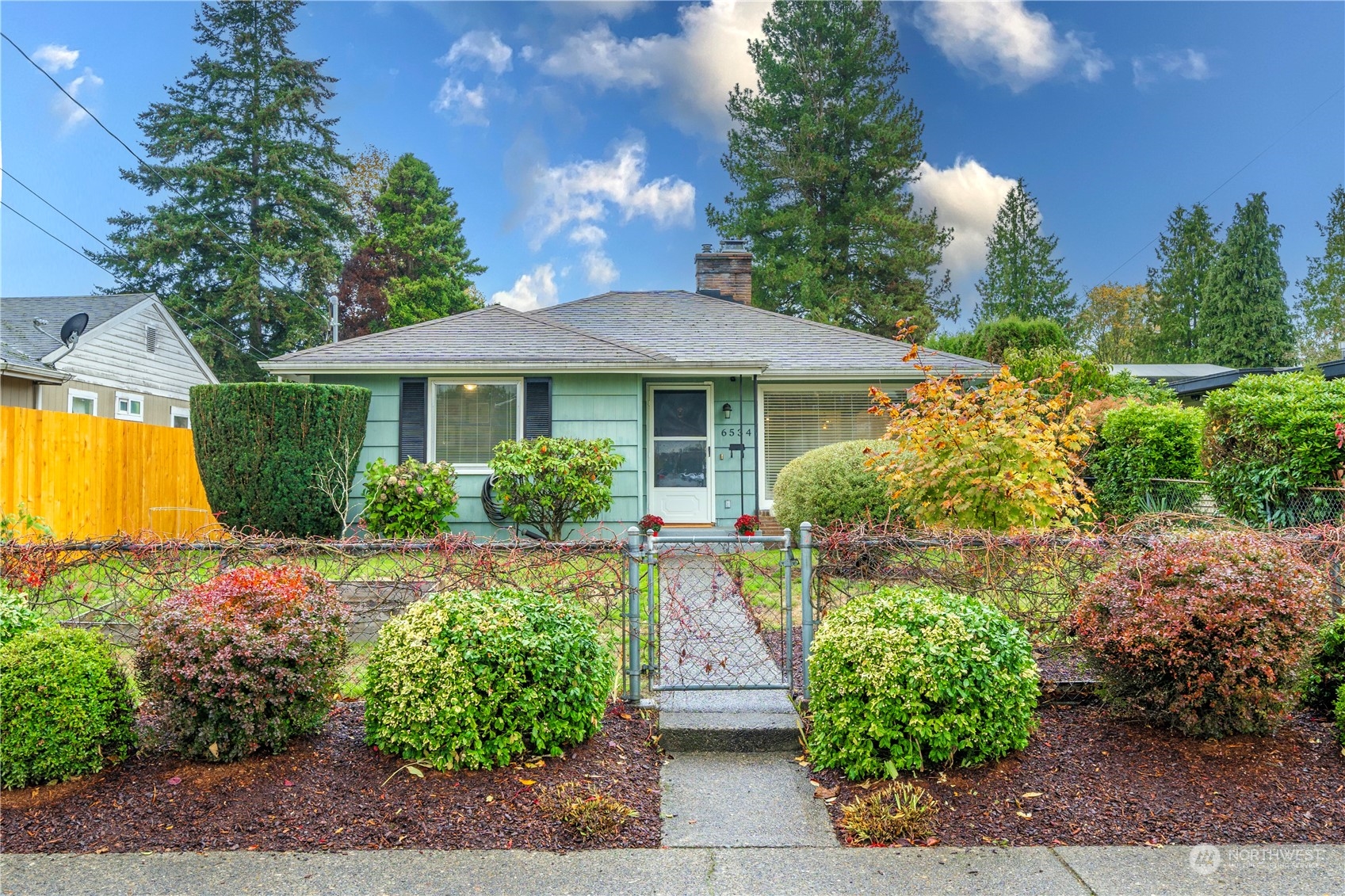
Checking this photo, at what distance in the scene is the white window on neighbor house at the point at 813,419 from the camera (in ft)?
37.4

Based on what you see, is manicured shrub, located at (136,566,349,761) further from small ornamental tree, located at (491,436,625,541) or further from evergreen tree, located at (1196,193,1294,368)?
evergreen tree, located at (1196,193,1294,368)

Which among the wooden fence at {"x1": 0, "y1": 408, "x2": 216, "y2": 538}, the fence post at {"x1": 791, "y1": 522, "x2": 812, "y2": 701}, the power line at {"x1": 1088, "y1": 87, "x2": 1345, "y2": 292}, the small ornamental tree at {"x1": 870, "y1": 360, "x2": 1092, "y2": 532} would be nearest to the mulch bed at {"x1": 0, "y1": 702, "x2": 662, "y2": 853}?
the fence post at {"x1": 791, "y1": 522, "x2": 812, "y2": 701}

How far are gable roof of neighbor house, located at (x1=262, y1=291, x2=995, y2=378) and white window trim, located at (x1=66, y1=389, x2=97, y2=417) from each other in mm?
6164

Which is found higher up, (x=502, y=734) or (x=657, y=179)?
(x=657, y=179)

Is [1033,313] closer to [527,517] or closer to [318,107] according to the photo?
[527,517]

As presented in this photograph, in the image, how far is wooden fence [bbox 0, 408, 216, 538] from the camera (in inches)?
333

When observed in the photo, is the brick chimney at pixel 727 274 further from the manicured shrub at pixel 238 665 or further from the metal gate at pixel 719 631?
the manicured shrub at pixel 238 665

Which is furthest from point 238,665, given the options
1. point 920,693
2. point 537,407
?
point 537,407

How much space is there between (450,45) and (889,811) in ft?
52.0

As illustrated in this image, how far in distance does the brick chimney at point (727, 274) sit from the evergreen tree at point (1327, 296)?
997 inches

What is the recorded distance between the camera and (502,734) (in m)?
3.52

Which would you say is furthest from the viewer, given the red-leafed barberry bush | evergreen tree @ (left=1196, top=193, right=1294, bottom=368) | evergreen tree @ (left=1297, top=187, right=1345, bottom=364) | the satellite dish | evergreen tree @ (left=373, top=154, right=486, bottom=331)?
evergreen tree @ (left=1297, top=187, right=1345, bottom=364)

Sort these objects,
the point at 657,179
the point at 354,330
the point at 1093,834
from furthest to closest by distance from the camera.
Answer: the point at 354,330
the point at 657,179
the point at 1093,834

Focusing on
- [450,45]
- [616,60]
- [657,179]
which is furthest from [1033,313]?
[450,45]
